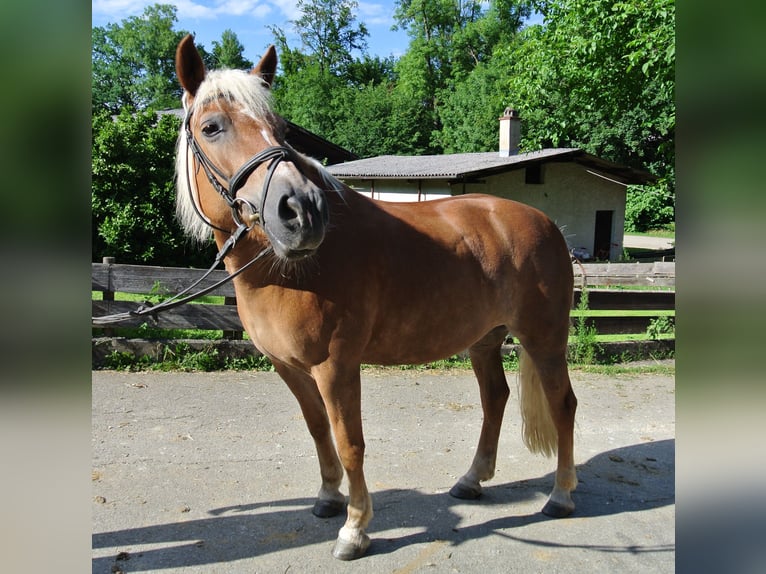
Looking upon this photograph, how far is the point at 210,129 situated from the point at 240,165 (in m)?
0.25

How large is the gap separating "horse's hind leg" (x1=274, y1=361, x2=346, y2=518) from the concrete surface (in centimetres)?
12

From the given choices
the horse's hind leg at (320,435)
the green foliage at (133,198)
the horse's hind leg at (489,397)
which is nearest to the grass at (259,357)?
the green foliage at (133,198)

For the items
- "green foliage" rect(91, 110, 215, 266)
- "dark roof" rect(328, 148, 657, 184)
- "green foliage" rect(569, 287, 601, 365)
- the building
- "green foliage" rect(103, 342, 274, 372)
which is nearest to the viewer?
"green foliage" rect(103, 342, 274, 372)

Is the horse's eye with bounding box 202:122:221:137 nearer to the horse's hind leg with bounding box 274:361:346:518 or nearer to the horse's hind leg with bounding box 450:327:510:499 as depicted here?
the horse's hind leg with bounding box 274:361:346:518

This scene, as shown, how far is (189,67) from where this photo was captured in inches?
97.8

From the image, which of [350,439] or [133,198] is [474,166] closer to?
[133,198]

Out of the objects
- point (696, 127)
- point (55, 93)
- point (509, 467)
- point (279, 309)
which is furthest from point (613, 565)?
point (55, 93)

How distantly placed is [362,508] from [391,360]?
790 millimetres

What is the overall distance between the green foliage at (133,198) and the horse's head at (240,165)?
7.40 metres

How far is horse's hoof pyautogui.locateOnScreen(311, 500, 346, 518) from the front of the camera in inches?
133

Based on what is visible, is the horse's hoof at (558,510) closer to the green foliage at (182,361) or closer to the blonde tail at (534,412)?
the blonde tail at (534,412)

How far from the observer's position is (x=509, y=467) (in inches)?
165

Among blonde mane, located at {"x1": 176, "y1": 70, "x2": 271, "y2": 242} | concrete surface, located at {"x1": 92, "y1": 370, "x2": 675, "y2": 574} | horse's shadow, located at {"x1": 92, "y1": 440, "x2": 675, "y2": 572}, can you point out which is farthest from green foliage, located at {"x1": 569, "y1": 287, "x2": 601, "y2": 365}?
blonde mane, located at {"x1": 176, "y1": 70, "x2": 271, "y2": 242}

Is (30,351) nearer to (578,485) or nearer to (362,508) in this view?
(362,508)
